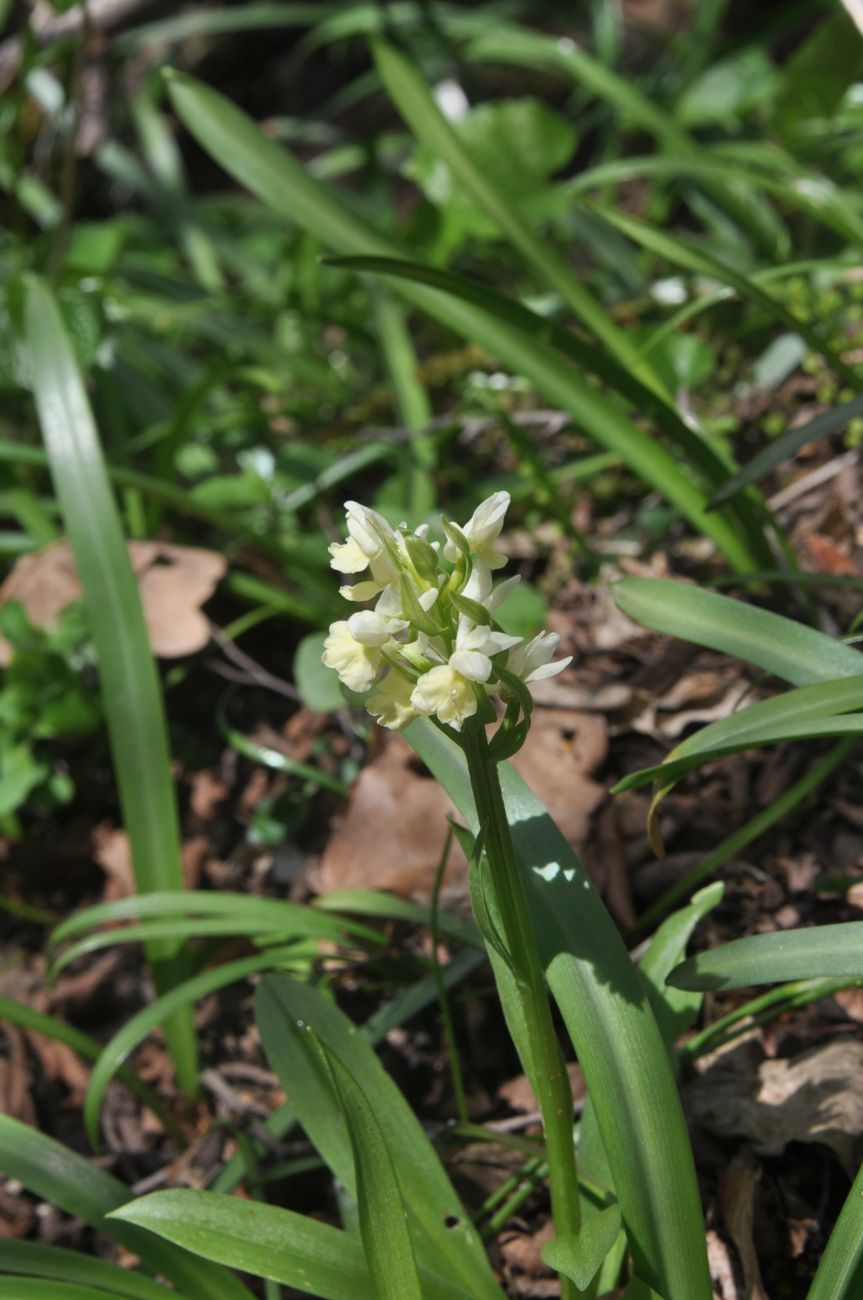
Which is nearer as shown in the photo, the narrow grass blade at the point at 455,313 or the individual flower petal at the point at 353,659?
the individual flower petal at the point at 353,659

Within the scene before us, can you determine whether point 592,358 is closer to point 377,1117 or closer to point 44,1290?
point 377,1117

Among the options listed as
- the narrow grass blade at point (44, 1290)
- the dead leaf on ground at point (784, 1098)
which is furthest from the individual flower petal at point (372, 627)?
the dead leaf on ground at point (784, 1098)

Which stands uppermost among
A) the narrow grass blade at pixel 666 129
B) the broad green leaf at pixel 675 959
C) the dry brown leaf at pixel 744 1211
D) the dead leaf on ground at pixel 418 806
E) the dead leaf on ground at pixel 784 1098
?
the narrow grass blade at pixel 666 129

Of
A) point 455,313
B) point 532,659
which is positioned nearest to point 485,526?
point 532,659

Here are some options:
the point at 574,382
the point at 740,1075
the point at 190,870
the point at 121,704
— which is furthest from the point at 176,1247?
the point at 574,382

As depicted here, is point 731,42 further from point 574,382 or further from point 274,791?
point 274,791

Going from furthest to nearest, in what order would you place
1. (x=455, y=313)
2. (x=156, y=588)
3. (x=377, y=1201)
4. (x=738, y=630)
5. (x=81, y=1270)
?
(x=156, y=588), (x=455, y=313), (x=738, y=630), (x=81, y=1270), (x=377, y=1201)

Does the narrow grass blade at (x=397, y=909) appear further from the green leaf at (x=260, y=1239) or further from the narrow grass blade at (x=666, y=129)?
the narrow grass blade at (x=666, y=129)
